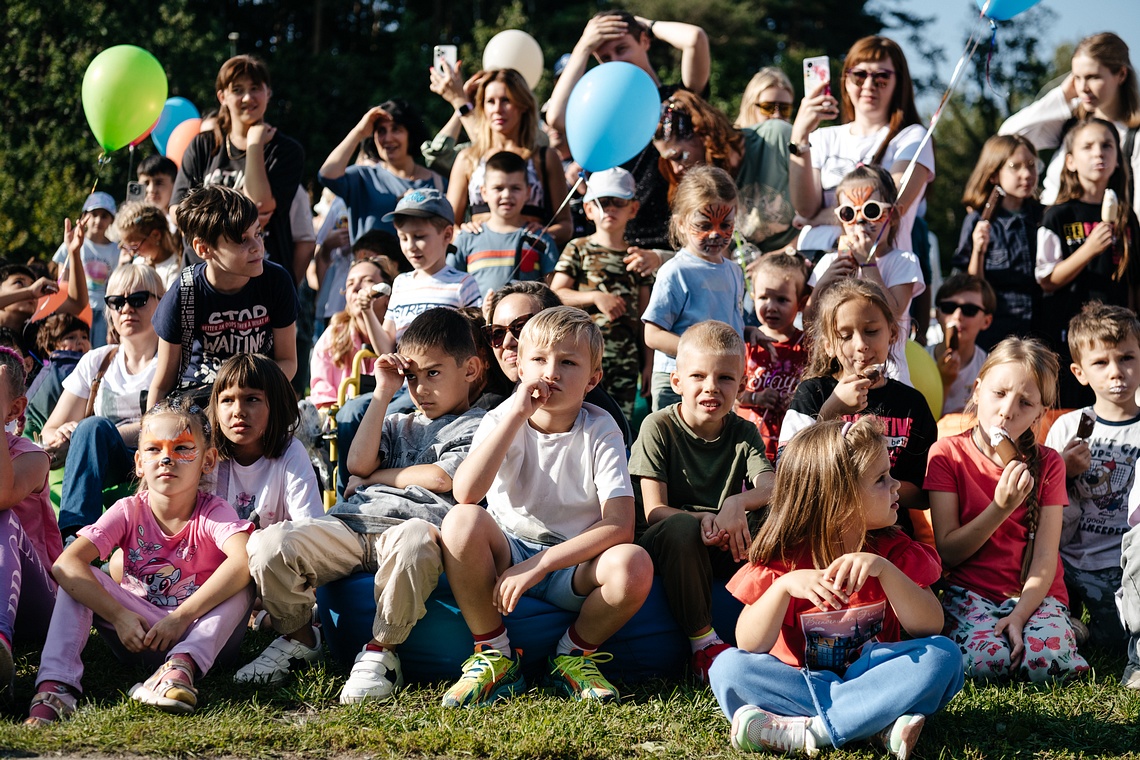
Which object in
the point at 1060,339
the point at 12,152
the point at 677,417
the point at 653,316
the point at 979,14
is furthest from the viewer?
the point at 12,152

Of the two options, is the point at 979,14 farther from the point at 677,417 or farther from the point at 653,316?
the point at 677,417

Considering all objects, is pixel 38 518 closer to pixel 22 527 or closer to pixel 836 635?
pixel 22 527

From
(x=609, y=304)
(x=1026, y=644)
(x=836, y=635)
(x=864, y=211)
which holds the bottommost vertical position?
(x=1026, y=644)

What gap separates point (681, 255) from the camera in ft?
17.8

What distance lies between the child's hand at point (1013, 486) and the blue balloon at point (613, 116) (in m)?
2.72

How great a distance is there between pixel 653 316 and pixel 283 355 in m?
1.70

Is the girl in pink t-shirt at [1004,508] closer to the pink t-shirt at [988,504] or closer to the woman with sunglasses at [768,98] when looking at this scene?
the pink t-shirt at [988,504]

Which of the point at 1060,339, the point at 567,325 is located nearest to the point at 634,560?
the point at 567,325

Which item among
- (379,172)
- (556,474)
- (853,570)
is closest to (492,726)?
(556,474)

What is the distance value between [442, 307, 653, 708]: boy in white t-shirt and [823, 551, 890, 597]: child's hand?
2.26 feet

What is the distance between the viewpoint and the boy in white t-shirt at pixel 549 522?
3.68m

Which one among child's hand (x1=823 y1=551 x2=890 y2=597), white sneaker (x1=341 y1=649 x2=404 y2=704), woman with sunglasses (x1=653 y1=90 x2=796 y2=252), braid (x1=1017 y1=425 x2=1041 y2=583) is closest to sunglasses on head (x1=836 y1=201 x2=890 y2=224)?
woman with sunglasses (x1=653 y1=90 x2=796 y2=252)

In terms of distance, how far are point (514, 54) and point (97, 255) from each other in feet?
11.4

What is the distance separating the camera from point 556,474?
12.9 ft
